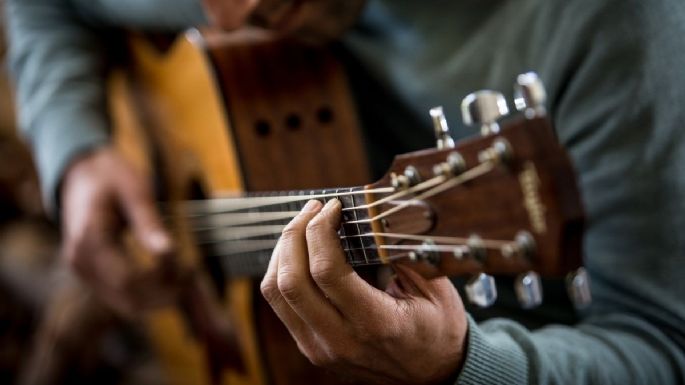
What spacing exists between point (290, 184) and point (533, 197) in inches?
17.0

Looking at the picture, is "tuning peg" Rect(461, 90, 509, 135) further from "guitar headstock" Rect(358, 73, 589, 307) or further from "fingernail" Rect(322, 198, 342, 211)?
"fingernail" Rect(322, 198, 342, 211)

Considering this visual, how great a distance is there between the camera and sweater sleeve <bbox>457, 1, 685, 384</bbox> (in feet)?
1.86

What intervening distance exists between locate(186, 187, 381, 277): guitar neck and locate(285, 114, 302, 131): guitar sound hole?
9cm

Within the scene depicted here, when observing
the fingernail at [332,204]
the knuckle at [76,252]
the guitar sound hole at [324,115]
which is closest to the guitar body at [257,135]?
the guitar sound hole at [324,115]

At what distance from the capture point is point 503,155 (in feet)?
1.36

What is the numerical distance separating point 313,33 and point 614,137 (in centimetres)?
33

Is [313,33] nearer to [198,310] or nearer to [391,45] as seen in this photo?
[391,45]

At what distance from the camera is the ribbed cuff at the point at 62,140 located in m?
1.07

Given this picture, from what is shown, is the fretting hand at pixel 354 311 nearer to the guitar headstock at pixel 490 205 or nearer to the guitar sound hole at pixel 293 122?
the guitar headstock at pixel 490 205

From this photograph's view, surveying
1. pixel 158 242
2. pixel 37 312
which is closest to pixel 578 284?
pixel 158 242

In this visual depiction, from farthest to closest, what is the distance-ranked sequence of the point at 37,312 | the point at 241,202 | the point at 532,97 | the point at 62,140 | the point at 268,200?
the point at 37,312
the point at 62,140
the point at 241,202
the point at 268,200
the point at 532,97

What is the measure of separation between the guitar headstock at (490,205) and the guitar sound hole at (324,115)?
1.07 feet

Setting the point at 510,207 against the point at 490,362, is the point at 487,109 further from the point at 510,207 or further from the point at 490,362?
the point at 490,362

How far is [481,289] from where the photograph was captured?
0.49 metres
